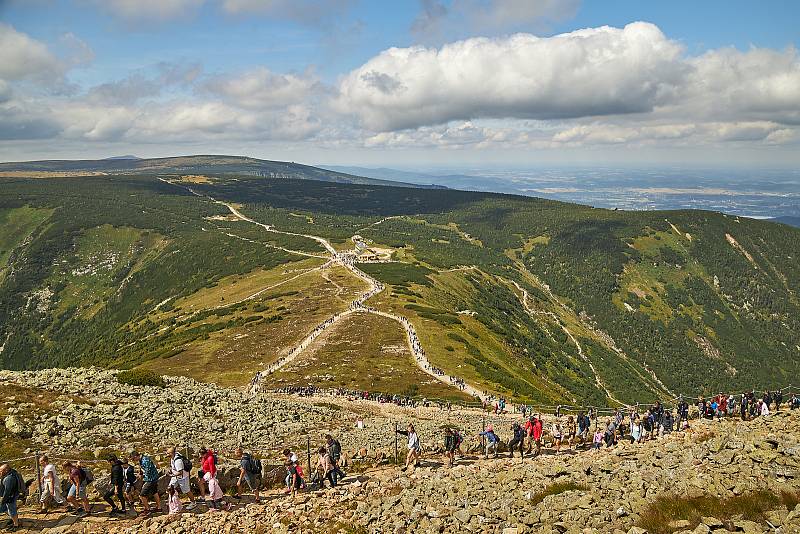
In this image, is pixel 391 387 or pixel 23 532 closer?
pixel 23 532

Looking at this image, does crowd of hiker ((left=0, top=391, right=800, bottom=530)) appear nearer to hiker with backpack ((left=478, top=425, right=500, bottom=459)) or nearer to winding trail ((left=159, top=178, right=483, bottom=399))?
hiker with backpack ((left=478, top=425, right=500, bottom=459))

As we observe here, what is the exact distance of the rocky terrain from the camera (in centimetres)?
1424

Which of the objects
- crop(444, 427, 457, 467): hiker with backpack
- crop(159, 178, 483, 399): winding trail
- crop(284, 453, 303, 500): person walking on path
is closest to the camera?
crop(284, 453, 303, 500): person walking on path

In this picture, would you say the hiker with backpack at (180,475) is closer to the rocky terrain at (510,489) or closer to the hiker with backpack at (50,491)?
the rocky terrain at (510,489)

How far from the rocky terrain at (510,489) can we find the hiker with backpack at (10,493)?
67 cm

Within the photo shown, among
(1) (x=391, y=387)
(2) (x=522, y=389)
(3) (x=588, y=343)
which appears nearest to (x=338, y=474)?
(1) (x=391, y=387)

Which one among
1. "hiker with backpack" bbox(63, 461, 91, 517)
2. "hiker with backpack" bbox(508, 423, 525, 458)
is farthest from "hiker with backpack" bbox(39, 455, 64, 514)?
"hiker with backpack" bbox(508, 423, 525, 458)

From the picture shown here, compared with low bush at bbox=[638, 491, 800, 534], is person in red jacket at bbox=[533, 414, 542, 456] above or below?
below

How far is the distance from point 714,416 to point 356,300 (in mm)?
70912

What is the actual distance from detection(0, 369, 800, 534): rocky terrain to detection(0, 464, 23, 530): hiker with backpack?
0.67m

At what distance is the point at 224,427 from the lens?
1345 inches

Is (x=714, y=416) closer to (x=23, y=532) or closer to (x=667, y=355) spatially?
(x=23, y=532)

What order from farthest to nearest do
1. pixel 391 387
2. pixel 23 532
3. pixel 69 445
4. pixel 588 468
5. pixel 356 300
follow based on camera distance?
→ 1. pixel 356 300
2. pixel 391 387
3. pixel 69 445
4. pixel 588 468
5. pixel 23 532

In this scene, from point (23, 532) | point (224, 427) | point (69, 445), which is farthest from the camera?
point (224, 427)
